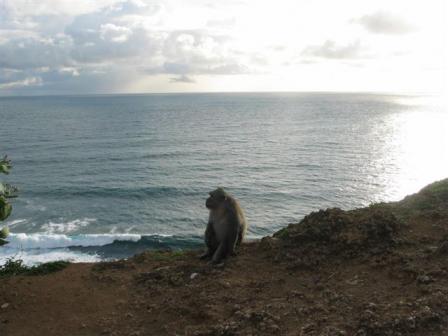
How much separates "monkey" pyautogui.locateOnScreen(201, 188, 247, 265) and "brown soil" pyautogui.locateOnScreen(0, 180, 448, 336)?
33 cm

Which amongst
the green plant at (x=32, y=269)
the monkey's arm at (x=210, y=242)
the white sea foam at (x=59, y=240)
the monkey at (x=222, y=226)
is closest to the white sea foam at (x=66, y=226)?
the white sea foam at (x=59, y=240)

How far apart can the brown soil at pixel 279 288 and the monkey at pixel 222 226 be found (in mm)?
331

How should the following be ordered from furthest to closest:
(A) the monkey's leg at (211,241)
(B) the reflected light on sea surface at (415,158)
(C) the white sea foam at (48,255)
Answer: (B) the reflected light on sea surface at (415,158), (C) the white sea foam at (48,255), (A) the monkey's leg at (211,241)

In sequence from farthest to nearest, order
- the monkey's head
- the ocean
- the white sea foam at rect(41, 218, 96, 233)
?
the white sea foam at rect(41, 218, 96, 233)
the ocean
the monkey's head

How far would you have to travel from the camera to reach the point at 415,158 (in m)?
66.8

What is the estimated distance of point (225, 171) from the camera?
56.7 meters

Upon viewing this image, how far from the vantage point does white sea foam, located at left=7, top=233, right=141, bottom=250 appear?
106 feet

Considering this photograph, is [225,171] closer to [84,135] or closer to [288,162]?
[288,162]

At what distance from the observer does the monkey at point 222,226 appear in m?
10.6

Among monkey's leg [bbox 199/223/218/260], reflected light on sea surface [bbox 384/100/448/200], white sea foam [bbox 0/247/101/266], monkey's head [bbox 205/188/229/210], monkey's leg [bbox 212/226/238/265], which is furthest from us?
reflected light on sea surface [bbox 384/100/448/200]

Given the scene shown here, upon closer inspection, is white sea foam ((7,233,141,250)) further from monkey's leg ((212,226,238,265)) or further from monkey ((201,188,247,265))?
monkey's leg ((212,226,238,265))

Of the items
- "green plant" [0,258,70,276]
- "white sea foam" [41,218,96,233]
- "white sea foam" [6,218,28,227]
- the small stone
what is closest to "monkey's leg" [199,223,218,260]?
"green plant" [0,258,70,276]

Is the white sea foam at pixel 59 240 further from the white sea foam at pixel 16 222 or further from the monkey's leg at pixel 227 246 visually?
the monkey's leg at pixel 227 246

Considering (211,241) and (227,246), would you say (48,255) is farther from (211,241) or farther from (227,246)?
(227,246)
